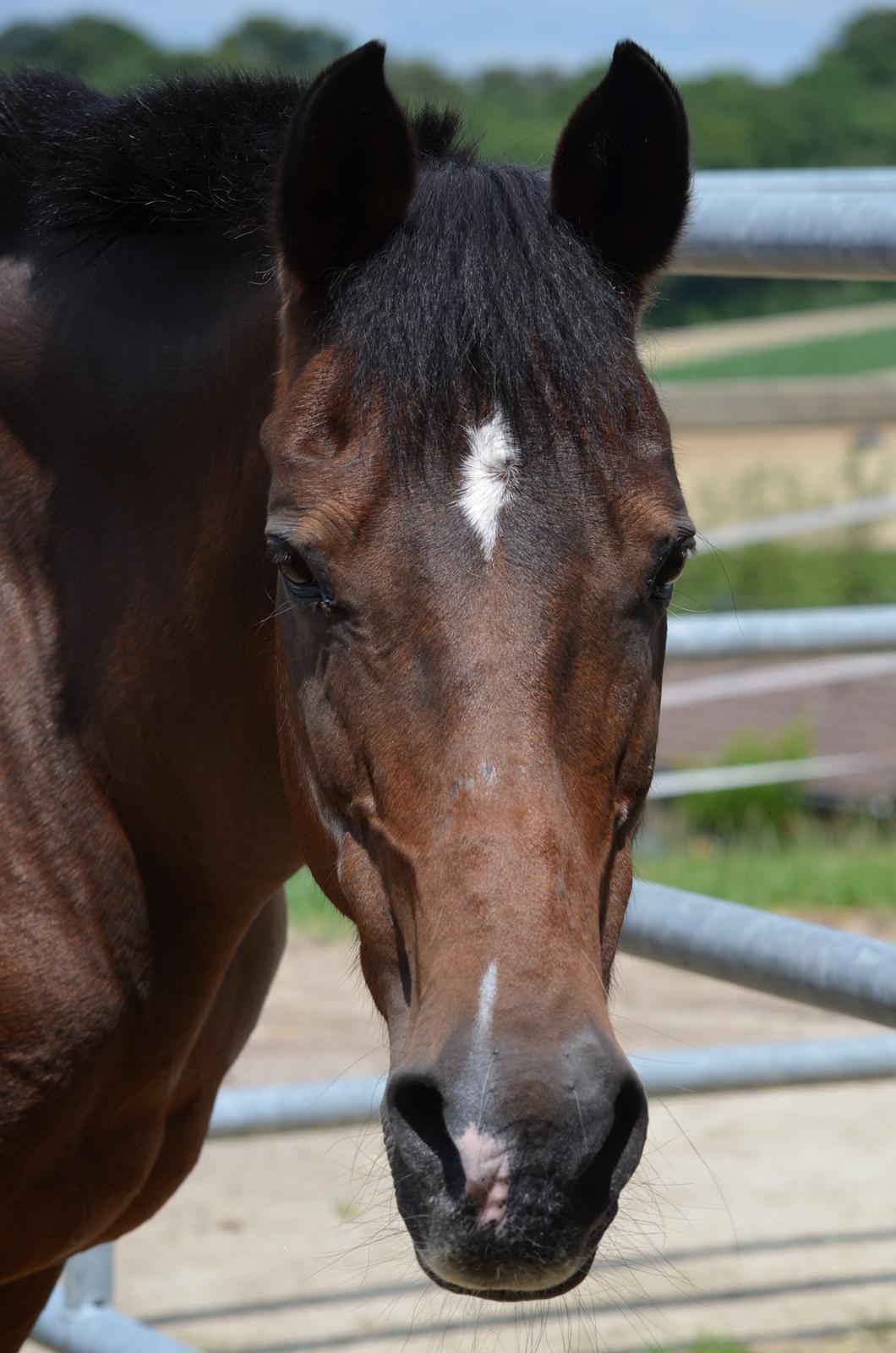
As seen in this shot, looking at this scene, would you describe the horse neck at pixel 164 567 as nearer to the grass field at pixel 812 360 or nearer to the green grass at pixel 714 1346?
the green grass at pixel 714 1346

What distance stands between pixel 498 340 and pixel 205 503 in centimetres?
62

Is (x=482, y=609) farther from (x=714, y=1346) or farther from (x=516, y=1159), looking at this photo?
(x=714, y=1346)

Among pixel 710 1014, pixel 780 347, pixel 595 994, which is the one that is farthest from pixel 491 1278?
pixel 780 347

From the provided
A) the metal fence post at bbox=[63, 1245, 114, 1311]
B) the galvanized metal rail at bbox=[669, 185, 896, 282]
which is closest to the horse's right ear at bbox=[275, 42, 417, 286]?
the galvanized metal rail at bbox=[669, 185, 896, 282]

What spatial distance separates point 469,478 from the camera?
180 cm

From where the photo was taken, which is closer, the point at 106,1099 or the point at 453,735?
the point at 453,735

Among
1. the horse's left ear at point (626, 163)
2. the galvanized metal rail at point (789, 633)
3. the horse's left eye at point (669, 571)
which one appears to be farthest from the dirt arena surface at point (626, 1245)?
the horse's left ear at point (626, 163)

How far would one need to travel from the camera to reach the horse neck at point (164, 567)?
228 centimetres

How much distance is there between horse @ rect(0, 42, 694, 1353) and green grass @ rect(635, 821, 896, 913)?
438 cm

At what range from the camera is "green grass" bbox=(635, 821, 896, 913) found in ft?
22.7

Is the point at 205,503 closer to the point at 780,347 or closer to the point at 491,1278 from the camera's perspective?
the point at 491,1278

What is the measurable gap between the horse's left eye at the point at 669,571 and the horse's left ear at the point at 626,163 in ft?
1.31

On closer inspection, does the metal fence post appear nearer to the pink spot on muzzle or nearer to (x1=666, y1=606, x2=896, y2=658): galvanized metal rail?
(x1=666, y1=606, x2=896, y2=658): galvanized metal rail

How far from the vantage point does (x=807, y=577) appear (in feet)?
42.7
